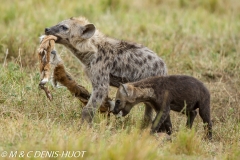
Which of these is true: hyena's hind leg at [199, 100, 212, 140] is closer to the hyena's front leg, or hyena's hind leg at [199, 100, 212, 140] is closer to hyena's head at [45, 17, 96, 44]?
the hyena's front leg

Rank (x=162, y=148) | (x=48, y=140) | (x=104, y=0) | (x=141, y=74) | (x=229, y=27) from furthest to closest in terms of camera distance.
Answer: (x=104, y=0) → (x=229, y=27) → (x=141, y=74) → (x=162, y=148) → (x=48, y=140)

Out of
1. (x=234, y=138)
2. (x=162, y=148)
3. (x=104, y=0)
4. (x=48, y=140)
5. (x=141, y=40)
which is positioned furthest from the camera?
(x=104, y=0)

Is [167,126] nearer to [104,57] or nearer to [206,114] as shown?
[206,114]

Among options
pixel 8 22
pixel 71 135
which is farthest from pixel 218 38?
pixel 71 135

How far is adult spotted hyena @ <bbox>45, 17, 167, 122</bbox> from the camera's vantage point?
7.53 m

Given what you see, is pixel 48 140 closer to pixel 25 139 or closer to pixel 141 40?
pixel 25 139

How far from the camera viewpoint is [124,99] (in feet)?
23.2

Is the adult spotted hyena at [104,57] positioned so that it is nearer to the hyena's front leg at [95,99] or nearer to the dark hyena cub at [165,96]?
the hyena's front leg at [95,99]

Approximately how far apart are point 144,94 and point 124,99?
23 cm

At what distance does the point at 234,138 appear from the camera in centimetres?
709

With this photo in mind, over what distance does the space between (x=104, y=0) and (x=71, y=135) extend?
270 inches

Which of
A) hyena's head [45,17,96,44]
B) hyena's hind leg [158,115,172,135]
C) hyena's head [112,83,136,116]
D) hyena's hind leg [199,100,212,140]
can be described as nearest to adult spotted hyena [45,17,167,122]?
hyena's head [45,17,96,44]

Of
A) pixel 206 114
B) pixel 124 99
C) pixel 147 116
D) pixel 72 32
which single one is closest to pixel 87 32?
pixel 72 32

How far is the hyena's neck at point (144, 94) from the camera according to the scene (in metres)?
7.07
